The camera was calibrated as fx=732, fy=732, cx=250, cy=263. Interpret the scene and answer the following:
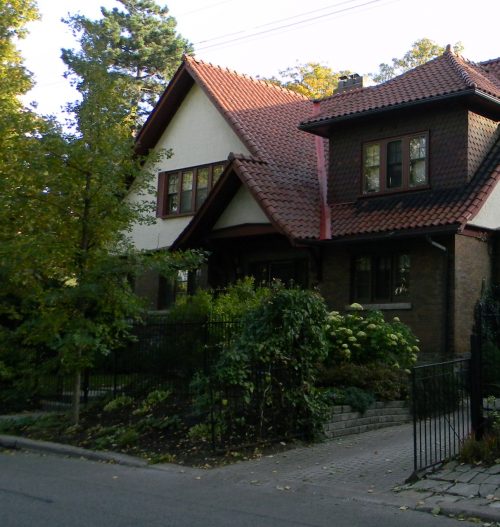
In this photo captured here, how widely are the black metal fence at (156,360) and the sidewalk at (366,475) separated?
2538mm

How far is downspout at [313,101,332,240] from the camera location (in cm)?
1775

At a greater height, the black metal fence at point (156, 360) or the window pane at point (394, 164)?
the window pane at point (394, 164)

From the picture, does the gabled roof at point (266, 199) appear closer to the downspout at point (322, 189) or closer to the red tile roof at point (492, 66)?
the downspout at point (322, 189)

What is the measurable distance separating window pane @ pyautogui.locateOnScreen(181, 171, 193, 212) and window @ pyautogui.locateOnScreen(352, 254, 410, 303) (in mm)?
6157

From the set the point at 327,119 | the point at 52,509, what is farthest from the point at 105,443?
the point at 327,119

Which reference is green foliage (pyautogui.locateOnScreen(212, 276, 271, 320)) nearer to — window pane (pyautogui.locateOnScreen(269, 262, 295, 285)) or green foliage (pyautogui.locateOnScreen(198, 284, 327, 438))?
green foliage (pyautogui.locateOnScreen(198, 284, 327, 438))

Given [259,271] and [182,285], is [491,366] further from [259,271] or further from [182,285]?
[182,285]

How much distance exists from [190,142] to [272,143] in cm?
292

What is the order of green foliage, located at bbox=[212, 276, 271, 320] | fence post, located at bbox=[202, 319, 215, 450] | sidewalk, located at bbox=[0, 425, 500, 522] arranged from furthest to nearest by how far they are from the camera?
green foliage, located at bbox=[212, 276, 271, 320]
fence post, located at bbox=[202, 319, 215, 450]
sidewalk, located at bbox=[0, 425, 500, 522]

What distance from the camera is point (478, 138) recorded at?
16984 millimetres

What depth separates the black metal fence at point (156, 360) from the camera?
12.9 metres

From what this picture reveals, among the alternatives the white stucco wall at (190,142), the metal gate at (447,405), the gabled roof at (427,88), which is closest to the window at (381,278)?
the gabled roof at (427,88)

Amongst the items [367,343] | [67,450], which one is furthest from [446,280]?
[67,450]

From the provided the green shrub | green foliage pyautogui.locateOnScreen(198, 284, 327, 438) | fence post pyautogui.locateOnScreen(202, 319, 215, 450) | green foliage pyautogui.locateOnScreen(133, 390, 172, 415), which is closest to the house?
the green shrub
